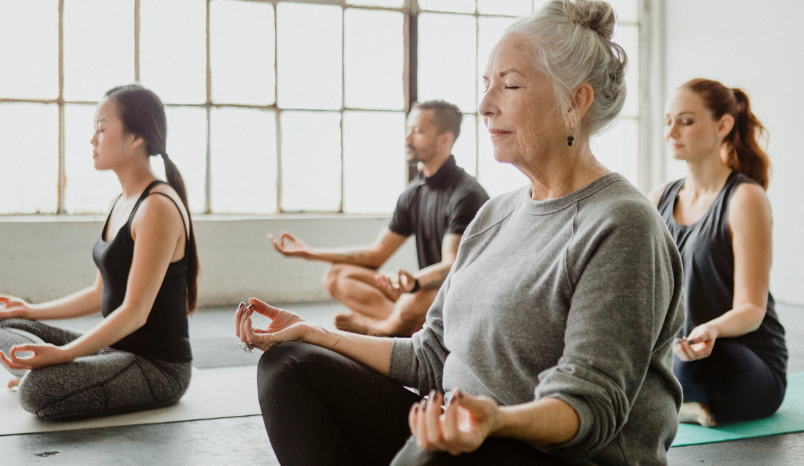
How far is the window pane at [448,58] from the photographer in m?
6.47

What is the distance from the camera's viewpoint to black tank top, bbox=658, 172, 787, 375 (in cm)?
249

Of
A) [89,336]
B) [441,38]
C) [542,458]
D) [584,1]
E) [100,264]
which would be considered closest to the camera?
[542,458]

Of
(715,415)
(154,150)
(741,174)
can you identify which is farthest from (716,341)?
(154,150)

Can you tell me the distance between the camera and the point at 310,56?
610 centimetres

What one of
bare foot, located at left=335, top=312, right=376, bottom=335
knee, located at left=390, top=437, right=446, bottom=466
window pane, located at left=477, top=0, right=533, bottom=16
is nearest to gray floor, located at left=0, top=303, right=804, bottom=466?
knee, located at left=390, top=437, right=446, bottom=466

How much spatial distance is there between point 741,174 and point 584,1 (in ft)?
4.95

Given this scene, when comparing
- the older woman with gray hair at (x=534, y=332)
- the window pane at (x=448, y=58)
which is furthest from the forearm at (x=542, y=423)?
the window pane at (x=448, y=58)

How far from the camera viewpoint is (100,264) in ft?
8.68

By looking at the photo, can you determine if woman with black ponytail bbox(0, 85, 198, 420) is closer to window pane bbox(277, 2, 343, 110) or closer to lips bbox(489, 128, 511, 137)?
lips bbox(489, 128, 511, 137)

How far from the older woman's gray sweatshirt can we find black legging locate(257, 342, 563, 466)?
13 centimetres

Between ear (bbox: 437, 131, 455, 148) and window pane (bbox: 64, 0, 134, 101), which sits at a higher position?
window pane (bbox: 64, 0, 134, 101)

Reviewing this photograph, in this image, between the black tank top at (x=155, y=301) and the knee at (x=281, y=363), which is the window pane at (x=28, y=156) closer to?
the black tank top at (x=155, y=301)

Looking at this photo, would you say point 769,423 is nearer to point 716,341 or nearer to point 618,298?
point 716,341

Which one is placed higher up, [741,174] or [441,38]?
[441,38]
